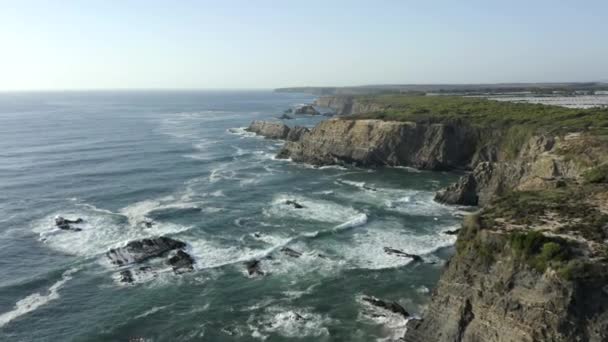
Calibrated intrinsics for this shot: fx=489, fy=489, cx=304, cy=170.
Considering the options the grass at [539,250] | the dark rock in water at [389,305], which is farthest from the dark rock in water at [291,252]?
the grass at [539,250]

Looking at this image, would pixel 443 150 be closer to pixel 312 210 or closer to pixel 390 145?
pixel 390 145

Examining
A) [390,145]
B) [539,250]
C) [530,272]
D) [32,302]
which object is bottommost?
[32,302]

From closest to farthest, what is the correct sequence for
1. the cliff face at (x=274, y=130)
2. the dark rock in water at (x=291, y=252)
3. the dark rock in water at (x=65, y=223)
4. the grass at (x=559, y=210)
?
the grass at (x=559, y=210), the dark rock in water at (x=291, y=252), the dark rock in water at (x=65, y=223), the cliff face at (x=274, y=130)

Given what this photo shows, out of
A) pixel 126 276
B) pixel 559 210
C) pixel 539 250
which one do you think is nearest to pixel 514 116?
pixel 559 210

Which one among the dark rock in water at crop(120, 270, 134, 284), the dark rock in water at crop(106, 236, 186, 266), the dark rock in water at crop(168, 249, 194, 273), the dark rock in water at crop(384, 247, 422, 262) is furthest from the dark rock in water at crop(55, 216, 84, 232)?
the dark rock in water at crop(384, 247, 422, 262)

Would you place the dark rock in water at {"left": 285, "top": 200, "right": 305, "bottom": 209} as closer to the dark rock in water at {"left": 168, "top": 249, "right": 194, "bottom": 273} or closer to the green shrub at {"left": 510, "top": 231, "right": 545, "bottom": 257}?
the dark rock in water at {"left": 168, "top": 249, "right": 194, "bottom": 273}

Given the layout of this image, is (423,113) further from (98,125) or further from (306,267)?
(98,125)

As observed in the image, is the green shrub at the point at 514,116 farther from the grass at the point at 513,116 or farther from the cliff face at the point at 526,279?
the cliff face at the point at 526,279
